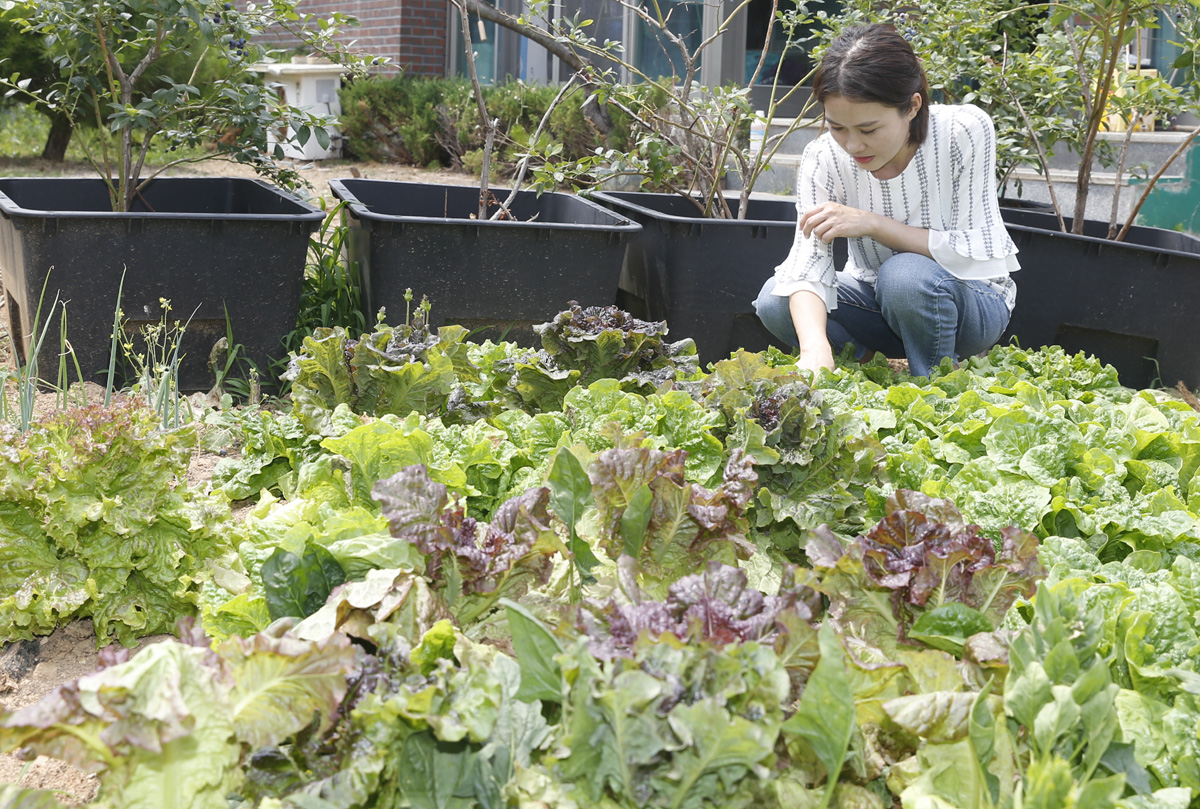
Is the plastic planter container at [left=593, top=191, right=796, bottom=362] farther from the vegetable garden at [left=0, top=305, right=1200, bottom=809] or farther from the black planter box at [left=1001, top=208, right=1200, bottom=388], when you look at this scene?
the vegetable garden at [left=0, top=305, right=1200, bottom=809]

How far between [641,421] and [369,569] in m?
0.75

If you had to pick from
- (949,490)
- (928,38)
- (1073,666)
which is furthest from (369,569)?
(928,38)

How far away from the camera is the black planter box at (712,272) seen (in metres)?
3.36

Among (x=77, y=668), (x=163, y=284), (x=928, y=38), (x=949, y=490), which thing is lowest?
(x=77, y=668)

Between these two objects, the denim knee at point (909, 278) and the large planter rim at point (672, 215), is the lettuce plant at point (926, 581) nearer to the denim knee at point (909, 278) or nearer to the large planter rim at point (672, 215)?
the denim knee at point (909, 278)

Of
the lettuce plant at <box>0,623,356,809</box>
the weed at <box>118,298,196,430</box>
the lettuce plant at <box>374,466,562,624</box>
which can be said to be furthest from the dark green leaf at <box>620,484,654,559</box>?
the weed at <box>118,298,196,430</box>

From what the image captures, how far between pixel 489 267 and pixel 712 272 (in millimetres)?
751

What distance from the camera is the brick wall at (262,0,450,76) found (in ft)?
33.8

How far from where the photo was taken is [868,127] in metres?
2.71

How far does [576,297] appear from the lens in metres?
3.28

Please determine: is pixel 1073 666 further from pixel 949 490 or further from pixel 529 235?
pixel 529 235

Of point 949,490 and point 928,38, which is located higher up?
point 928,38

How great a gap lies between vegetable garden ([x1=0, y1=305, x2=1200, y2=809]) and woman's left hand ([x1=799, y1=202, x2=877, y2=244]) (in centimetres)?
83

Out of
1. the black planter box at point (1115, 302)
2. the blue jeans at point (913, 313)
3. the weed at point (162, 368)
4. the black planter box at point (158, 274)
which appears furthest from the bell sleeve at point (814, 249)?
the weed at point (162, 368)
